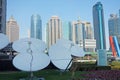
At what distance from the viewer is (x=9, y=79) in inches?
912

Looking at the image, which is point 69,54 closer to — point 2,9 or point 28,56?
point 28,56

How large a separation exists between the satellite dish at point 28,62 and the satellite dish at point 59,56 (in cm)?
464

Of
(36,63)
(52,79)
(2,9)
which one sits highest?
(2,9)

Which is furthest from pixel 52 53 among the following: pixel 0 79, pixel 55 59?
pixel 0 79

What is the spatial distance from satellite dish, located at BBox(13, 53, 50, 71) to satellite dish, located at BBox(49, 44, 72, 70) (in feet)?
15.2

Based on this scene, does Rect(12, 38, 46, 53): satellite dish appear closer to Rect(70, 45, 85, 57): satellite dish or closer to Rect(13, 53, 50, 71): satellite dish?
Rect(13, 53, 50, 71): satellite dish

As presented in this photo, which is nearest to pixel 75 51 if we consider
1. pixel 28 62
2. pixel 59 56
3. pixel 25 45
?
pixel 59 56

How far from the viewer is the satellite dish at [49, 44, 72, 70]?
96.3 feet

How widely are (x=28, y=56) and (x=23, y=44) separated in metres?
1.71

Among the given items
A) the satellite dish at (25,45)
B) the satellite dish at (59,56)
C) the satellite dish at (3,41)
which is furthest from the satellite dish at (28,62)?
the satellite dish at (59,56)

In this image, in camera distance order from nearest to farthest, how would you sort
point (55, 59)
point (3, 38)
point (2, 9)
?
point (3, 38) < point (55, 59) < point (2, 9)

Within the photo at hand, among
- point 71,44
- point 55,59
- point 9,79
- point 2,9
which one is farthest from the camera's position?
point 2,9

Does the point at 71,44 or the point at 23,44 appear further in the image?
the point at 71,44

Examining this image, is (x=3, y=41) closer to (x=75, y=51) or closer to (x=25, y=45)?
(x=25, y=45)
